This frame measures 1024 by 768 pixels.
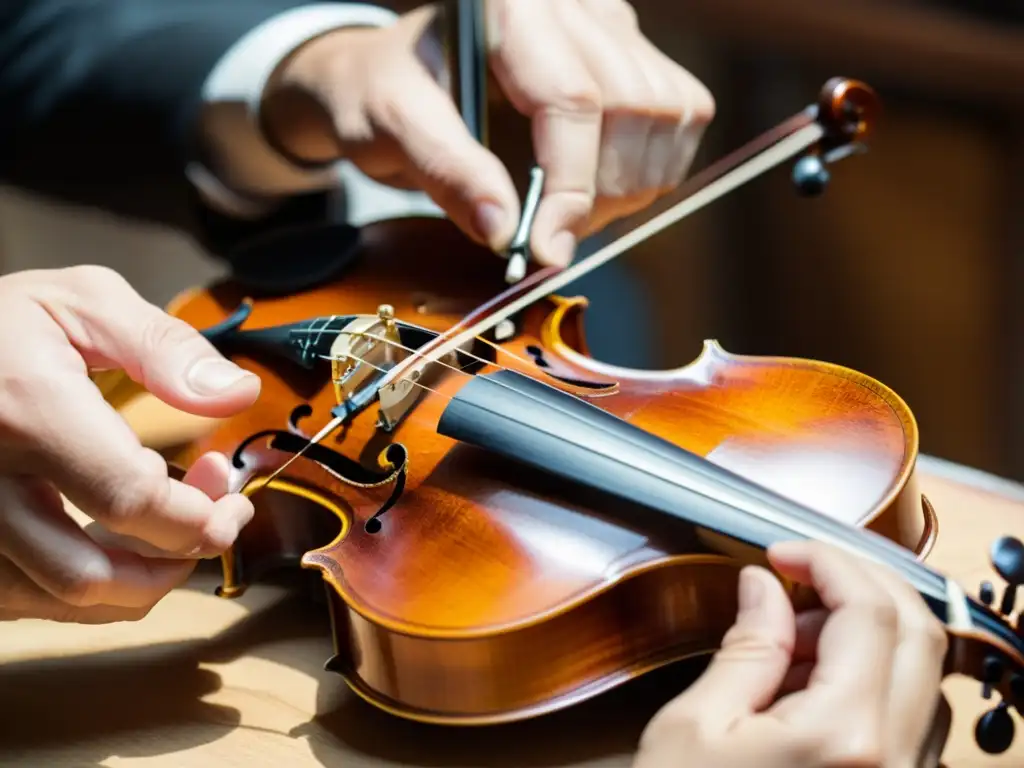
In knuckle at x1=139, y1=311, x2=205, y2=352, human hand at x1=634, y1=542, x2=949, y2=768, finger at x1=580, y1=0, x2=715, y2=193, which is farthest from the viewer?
finger at x1=580, y1=0, x2=715, y2=193

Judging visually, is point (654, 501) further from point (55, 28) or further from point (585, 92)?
point (55, 28)

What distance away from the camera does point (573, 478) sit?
52 cm

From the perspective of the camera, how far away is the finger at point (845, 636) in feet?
1.24

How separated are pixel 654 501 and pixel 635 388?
0.15 meters

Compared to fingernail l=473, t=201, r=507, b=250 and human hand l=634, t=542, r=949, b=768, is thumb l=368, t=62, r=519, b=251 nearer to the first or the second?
fingernail l=473, t=201, r=507, b=250

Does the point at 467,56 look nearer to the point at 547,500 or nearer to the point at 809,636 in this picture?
the point at 547,500

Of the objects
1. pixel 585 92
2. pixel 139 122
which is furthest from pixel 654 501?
pixel 139 122

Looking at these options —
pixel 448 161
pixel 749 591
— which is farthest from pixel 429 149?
pixel 749 591

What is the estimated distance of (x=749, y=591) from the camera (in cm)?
43

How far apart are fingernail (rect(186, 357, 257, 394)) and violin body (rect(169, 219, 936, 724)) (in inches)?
3.7

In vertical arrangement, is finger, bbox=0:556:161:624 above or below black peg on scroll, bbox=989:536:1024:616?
below

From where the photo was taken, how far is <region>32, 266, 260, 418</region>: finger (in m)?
0.57

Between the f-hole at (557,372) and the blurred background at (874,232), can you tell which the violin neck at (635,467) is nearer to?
the f-hole at (557,372)

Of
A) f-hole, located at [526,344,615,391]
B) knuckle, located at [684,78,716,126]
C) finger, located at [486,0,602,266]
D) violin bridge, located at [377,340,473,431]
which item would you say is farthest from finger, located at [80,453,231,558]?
knuckle, located at [684,78,716,126]
